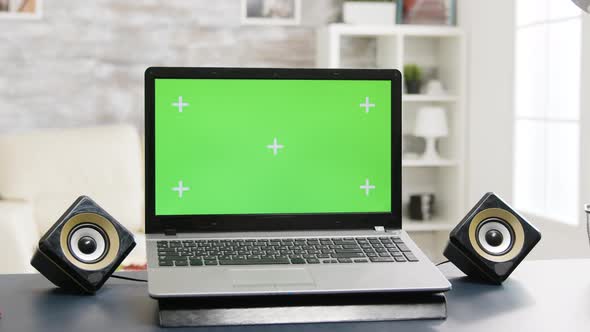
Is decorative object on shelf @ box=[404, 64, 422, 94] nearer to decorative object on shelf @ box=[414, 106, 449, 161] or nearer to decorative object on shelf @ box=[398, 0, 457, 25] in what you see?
decorative object on shelf @ box=[414, 106, 449, 161]

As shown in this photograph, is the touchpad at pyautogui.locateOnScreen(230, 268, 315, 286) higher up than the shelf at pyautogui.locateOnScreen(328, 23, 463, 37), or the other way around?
the shelf at pyautogui.locateOnScreen(328, 23, 463, 37)

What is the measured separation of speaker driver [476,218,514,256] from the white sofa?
1.99 meters

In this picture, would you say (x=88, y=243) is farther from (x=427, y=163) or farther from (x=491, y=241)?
(x=427, y=163)

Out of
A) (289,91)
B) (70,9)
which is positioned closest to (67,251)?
(289,91)

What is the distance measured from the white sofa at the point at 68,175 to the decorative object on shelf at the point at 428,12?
1514 mm

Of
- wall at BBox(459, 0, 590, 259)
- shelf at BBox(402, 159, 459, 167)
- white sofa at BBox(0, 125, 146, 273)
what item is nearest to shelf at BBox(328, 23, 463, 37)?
wall at BBox(459, 0, 590, 259)

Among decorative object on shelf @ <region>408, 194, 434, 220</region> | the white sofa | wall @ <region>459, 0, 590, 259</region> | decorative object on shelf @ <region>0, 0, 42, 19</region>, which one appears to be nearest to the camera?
the white sofa

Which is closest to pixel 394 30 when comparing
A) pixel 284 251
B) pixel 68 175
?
pixel 68 175

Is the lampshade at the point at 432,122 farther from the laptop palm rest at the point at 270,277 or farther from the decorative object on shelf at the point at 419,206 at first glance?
the laptop palm rest at the point at 270,277

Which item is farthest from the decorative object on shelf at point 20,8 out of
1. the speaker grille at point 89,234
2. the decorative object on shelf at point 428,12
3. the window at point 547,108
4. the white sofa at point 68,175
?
the speaker grille at point 89,234

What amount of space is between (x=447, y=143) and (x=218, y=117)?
281 cm

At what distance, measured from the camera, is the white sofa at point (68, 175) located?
3.12 m

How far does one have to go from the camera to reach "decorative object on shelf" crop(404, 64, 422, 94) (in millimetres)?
3791

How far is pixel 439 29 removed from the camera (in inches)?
147
